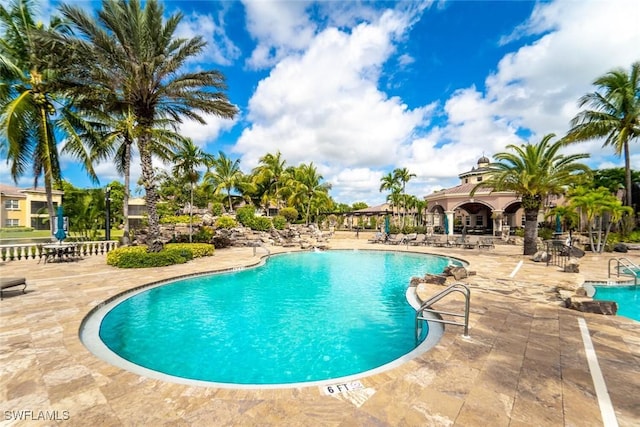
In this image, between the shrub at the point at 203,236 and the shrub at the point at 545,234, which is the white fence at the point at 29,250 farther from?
the shrub at the point at 545,234

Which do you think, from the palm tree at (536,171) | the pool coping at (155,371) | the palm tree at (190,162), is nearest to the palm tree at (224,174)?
the palm tree at (190,162)

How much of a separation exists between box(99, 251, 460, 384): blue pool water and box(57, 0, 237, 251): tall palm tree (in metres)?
6.06

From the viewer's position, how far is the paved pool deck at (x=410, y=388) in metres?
3.01

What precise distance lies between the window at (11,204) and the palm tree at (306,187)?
105 feet

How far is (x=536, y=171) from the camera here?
15.8 meters

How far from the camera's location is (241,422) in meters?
2.95

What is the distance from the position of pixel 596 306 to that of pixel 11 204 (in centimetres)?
4956

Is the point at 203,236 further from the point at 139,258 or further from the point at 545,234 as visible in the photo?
the point at 545,234

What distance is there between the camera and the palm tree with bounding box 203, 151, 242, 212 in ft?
113

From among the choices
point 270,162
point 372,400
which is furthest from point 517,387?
point 270,162

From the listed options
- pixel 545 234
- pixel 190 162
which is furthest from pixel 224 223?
pixel 545 234

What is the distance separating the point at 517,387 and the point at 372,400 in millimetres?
1908

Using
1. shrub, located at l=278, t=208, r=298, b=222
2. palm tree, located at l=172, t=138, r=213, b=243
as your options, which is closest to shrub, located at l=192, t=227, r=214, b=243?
palm tree, located at l=172, t=138, r=213, b=243

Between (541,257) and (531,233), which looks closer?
(541,257)
